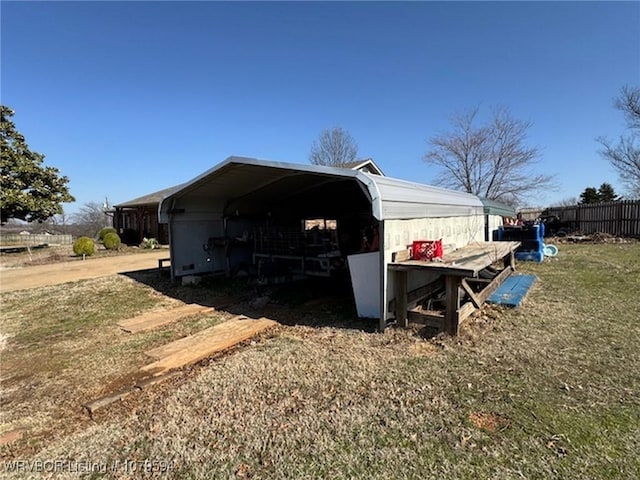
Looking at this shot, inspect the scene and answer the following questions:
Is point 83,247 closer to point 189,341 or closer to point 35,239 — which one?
point 35,239

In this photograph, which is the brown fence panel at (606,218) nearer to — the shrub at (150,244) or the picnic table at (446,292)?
the picnic table at (446,292)

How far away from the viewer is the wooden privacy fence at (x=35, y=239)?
21734 mm

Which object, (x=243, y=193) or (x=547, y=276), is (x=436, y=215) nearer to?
(x=547, y=276)

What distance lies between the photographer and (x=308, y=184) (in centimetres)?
769

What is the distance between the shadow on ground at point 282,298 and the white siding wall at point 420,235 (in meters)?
0.80

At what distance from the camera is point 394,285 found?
450cm

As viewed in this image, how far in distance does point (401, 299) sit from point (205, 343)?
2584 mm

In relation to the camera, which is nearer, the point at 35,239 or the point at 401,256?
the point at 401,256

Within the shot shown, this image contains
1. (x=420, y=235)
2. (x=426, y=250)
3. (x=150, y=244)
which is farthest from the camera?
(x=150, y=244)

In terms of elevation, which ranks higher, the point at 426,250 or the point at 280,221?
the point at 280,221

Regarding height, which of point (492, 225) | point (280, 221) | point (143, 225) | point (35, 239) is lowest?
point (35, 239)

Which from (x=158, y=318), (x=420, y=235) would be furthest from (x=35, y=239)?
(x=420, y=235)

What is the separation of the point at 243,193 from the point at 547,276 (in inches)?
292

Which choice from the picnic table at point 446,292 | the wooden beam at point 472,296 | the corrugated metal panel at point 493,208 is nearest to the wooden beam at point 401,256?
the picnic table at point 446,292
